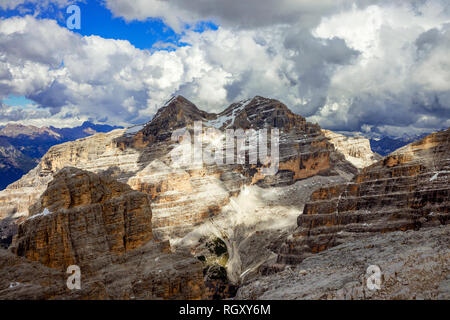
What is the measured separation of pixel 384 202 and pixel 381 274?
61542 millimetres

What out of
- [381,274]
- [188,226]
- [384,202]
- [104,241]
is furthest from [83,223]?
[188,226]

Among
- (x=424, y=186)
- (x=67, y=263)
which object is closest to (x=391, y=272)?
(x=67, y=263)

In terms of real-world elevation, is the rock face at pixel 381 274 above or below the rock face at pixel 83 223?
below

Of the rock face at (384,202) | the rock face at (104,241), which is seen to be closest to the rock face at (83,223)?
the rock face at (104,241)

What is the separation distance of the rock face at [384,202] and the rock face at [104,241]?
5097 centimetres

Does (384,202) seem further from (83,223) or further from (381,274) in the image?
(83,223)

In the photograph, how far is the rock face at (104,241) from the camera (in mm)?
53938

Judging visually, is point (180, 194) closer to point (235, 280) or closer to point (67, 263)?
point (235, 280)

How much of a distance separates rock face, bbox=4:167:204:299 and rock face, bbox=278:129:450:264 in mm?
50970

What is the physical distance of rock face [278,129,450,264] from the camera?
8877cm

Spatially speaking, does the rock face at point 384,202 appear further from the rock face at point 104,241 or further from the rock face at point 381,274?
the rock face at point 104,241

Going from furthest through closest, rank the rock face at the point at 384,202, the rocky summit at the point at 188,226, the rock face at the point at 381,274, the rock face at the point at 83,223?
the rock face at the point at 384,202
the rock face at the point at 83,223
the rocky summit at the point at 188,226
the rock face at the point at 381,274

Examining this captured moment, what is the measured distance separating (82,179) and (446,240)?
5954 cm

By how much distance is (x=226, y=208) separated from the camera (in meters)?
187
